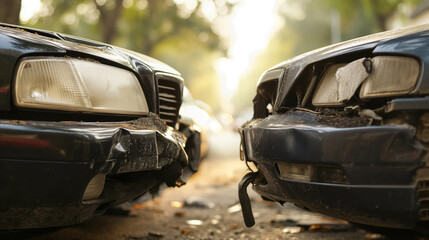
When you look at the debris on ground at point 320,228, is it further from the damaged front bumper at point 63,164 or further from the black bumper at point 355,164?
the damaged front bumper at point 63,164

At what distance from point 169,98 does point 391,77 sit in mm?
1520

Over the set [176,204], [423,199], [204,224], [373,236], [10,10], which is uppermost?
[10,10]

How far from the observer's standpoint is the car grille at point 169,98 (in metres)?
2.74

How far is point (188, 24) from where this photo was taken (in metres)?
21.0

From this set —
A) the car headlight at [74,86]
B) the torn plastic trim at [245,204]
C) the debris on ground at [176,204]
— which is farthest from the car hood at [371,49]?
the debris on ground at [176,204]

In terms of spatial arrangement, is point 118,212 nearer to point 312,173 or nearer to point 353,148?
point 312,173

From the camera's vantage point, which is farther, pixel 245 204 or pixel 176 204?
pixel 176 204

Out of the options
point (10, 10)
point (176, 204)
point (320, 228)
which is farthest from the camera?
point (10, 10)

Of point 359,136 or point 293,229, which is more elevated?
point 359,136

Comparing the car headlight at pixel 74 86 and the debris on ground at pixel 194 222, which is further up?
the car headlight at pixel 74 86

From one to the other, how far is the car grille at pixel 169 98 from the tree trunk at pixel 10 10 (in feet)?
10.9

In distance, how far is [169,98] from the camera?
285cm

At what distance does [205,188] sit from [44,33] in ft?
12.8

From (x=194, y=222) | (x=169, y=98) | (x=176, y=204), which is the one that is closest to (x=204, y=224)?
(x=194, y=222)
